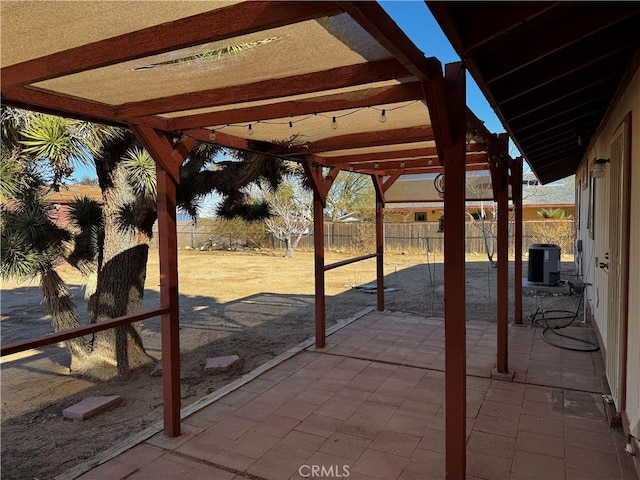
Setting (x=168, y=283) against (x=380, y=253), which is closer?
(x=168, y=283)

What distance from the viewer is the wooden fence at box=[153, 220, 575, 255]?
1480 cm

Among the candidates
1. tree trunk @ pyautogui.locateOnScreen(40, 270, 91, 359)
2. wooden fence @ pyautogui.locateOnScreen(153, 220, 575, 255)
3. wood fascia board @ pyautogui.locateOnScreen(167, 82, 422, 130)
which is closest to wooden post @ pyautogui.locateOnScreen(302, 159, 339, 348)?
wood fascia board @ pyautogui.locateOnScreen(167, 82, 422, 130)

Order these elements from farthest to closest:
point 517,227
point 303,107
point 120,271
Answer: point 517,227 < point 120,271 < point 303,107

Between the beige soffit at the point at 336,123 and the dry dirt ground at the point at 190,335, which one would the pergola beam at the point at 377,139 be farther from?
the dry dirt ground at the point at 190,335

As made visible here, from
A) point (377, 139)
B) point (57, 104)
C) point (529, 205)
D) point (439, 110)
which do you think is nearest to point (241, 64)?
point (439, 110)

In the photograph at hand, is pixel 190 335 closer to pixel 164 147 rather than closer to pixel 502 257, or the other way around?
pixel 164 147

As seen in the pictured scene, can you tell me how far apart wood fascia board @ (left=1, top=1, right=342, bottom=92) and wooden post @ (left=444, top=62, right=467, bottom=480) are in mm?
1123

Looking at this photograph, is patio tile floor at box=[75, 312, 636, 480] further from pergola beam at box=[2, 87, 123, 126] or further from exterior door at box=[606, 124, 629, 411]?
pergola beam at box=[2, 87, 123, 126]

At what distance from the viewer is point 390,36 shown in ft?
4.84

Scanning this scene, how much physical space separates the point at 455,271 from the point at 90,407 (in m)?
3.57

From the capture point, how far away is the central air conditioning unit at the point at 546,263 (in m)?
8.18

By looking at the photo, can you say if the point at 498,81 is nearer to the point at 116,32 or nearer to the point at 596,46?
the point at 596,46

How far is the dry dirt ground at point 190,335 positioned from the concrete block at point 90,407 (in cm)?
6

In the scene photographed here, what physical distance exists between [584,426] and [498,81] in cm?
238
